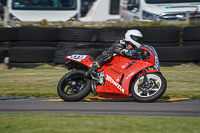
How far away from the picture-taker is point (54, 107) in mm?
5523

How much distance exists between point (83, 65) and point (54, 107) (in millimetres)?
1177

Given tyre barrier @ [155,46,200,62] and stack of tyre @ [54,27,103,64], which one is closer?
tyre barrier @ [155,46,200,62]

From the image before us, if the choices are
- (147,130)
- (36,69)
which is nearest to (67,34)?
(36,69)

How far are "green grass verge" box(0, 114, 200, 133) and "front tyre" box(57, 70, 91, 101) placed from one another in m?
1.34

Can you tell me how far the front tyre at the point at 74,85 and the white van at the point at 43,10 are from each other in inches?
339

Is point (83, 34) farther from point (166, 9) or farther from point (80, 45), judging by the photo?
point (166, 9)

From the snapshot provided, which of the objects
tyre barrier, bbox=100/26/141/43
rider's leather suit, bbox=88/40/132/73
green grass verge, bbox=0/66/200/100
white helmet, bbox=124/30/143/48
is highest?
white helmet, bbox=124/30/143/48

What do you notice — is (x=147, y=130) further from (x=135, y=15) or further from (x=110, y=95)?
(x=135, y=15)

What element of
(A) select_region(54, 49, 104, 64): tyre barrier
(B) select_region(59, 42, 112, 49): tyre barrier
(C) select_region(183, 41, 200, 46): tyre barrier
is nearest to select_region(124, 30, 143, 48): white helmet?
(A) select_region(54, 49, 104, 64): tyre barrier

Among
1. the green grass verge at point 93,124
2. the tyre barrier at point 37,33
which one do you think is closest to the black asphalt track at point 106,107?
the green grass verge at point 93,124

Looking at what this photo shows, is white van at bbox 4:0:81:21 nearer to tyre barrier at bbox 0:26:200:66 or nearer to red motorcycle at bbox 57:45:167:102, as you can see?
tyre barrier at bbox 0:26:200:66

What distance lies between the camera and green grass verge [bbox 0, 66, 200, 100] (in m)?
6.98

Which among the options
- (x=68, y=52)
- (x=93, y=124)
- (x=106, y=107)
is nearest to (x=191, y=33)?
→ (x=68, y=52)

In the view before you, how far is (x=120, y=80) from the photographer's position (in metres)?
5.92
